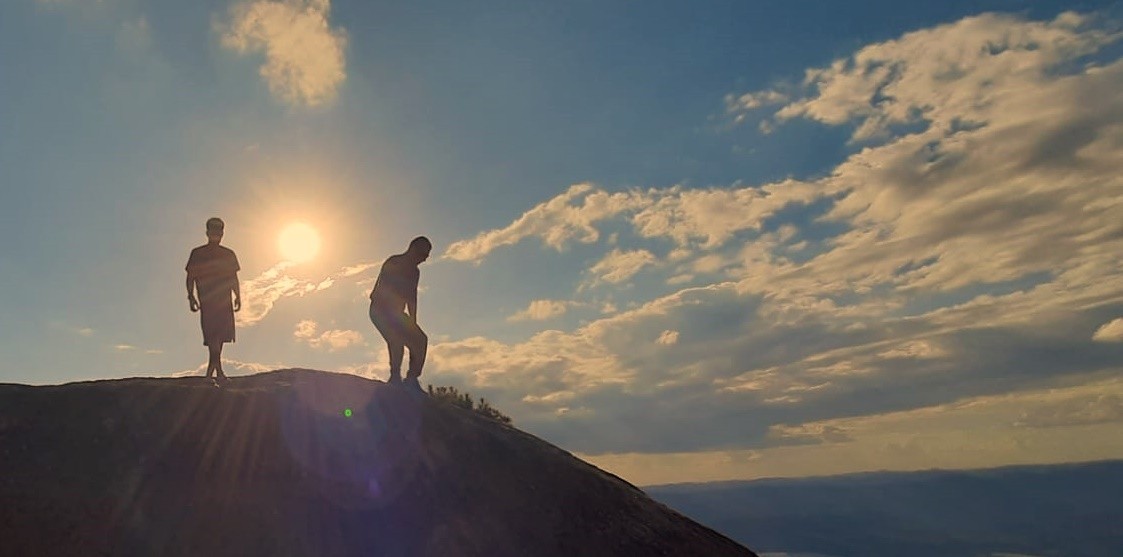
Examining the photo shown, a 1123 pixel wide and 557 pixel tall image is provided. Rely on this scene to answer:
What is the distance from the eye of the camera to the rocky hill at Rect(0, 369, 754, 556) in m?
11.5

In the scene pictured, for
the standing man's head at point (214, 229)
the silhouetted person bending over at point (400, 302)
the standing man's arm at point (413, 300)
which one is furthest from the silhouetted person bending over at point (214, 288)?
the standing man's arm at point (413, 300)

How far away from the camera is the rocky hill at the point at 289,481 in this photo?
37.7ft

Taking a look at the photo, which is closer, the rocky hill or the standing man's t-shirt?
the rocky hill

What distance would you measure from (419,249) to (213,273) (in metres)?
3.92

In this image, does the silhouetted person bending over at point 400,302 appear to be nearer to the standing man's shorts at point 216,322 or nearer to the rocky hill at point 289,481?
the rocky hill at point 289,481

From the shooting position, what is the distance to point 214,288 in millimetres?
15766

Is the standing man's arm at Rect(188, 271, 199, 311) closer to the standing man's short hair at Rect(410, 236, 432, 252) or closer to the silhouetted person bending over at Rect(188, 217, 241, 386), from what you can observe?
the silhouetted person bending over at Rect(188, 217, 241, 386)

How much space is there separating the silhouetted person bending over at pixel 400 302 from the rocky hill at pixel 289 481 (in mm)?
1005

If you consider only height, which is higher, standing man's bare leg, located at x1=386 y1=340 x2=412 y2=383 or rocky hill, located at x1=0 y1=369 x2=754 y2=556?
standing man's bare leg, located at x1=386 y1=340 x2=412 y2=383

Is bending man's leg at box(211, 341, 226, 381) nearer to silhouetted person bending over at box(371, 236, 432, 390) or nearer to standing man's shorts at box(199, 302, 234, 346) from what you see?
standing man's shorts at box(199, 302, 234, 346)

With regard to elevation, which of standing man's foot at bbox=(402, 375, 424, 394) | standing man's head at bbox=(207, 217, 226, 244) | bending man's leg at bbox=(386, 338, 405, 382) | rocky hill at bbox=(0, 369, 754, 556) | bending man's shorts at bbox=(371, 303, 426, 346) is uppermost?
standing man's head at bbox=(207, 217, 226, 244)

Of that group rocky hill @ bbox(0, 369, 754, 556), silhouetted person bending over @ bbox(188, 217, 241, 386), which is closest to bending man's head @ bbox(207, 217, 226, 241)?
→ silhouetted person bending over @ bbox(188, 217, 241, 386)

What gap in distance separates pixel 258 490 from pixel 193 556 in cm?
141

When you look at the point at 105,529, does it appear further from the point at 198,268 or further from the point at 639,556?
the point at 639,556
